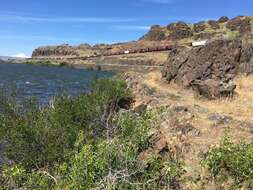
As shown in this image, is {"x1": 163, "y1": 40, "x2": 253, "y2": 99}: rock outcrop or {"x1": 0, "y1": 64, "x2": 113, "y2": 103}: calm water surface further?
{"x1": 0, "y1": 64, "x2": 113, "y2": 103}: calm water surface

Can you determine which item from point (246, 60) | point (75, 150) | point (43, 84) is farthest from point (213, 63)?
point (43, 84)

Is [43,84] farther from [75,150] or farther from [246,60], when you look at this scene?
[75,150]

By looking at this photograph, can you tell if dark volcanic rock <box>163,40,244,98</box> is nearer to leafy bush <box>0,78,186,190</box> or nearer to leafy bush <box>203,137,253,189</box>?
leafy bush <box>0,78,186,190</box>

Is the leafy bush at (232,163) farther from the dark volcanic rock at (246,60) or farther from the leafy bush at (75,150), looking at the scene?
the dark volcanic rock at (246,60)

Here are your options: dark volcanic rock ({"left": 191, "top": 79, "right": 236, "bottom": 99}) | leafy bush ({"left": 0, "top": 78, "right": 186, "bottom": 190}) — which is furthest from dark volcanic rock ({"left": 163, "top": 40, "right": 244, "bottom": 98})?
leafy bush ({"left": 0, "top": 78, "right": 186, "bottom": 190})

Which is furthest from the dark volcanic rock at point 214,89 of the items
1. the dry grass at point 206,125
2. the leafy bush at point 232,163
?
the leafy bush at point 232,163

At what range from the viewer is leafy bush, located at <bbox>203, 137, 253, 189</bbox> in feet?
49.5

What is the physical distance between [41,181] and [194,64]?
Answer: 25263 mm

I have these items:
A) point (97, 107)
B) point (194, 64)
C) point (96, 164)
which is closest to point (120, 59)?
point (194, 64)

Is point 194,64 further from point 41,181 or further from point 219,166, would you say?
point 41,181

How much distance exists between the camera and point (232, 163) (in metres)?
15.6

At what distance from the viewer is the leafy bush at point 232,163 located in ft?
49.5

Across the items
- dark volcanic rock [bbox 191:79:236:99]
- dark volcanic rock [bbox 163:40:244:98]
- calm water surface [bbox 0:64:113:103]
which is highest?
dark volcanic rock [bbox 163:40:244:98]

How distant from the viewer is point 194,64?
3756cm
